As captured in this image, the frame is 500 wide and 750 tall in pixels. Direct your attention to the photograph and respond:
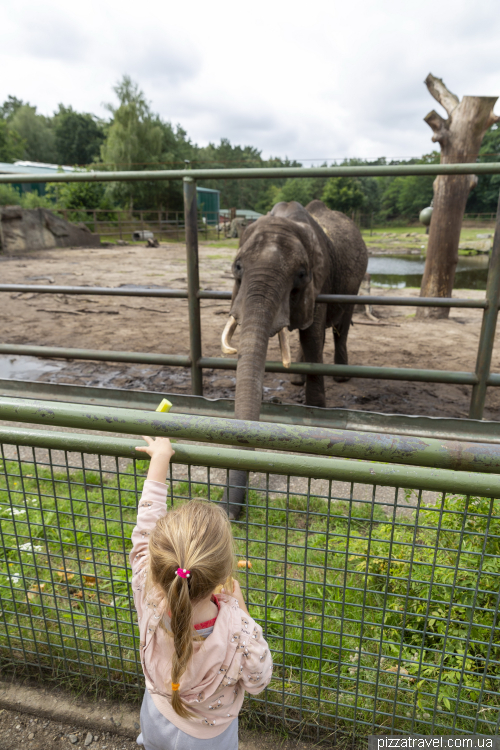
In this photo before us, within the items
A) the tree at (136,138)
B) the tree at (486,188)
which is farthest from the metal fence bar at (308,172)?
the tree at (136,138)

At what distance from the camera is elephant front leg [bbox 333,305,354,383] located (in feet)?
17.5

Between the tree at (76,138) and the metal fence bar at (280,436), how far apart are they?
75803 mm

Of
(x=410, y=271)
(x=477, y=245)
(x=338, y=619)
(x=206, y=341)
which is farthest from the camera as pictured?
(x=477, y=245)

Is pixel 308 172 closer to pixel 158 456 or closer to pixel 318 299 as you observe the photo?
pixel 318 299

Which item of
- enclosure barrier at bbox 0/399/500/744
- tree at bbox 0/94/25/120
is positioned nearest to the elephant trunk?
enclosure barrier at bbox 0/399/500/744

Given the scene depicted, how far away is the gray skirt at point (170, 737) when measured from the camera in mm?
1283

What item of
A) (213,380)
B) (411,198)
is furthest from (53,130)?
(213,380)

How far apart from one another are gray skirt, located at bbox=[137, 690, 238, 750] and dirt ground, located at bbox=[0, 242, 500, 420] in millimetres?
3417

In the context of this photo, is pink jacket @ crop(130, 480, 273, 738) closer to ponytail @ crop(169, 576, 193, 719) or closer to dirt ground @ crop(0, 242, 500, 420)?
ponytail @ crop(169, 576, 193, 719)

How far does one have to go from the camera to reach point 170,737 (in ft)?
4.26

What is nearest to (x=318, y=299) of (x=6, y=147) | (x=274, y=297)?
(x=274, y=297)

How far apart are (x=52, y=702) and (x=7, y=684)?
22cm

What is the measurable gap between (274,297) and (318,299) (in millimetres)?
622

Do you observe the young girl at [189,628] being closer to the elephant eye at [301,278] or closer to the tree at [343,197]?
the elephant eye at [301,278]
